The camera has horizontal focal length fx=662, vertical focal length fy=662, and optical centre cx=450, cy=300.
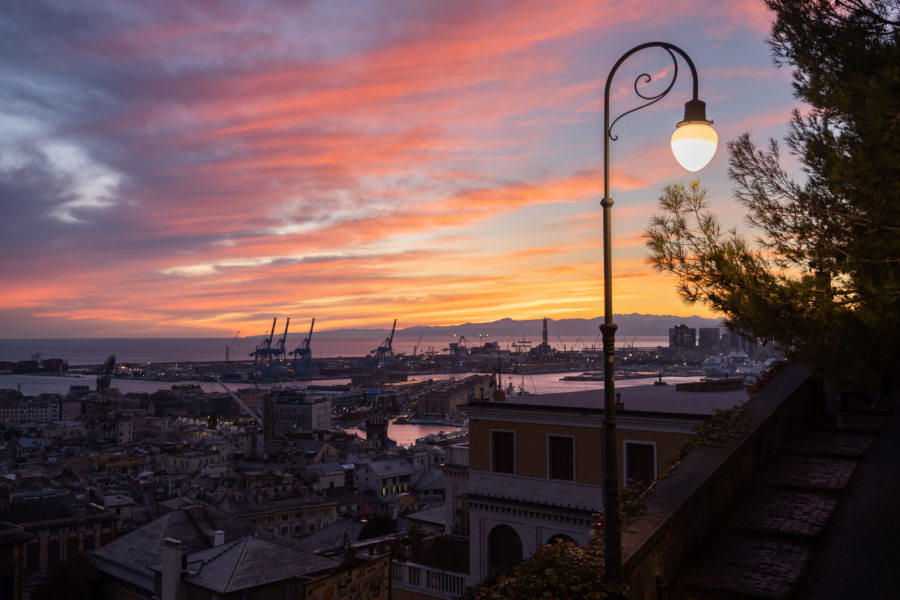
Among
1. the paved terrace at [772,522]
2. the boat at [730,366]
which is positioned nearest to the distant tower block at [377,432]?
the boat at [730,366]

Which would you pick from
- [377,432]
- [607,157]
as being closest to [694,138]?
[607,157]

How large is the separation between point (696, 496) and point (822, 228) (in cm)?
279

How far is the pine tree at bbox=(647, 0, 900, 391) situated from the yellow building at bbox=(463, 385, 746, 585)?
→ 425 centimetres

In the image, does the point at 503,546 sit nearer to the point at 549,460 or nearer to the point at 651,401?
the point at 549,460

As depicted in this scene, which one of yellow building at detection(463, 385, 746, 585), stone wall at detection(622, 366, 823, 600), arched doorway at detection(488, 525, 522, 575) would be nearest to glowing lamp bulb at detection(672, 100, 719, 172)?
stone wall at detection(622, 366, 823, 600)

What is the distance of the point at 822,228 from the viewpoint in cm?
593

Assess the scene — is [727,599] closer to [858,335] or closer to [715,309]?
[858,335]

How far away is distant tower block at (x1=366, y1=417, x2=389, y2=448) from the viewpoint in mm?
85625

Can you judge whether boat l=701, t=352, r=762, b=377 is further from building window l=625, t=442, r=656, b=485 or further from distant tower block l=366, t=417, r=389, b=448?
building window l=625, t=442, r=656, b=485

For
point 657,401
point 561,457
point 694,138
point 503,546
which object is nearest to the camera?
point 694,138

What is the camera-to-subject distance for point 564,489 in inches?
440

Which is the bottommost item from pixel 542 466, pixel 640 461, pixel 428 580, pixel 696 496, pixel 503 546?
pixel 428 580

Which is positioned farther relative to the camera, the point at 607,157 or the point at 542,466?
the point at 542,466

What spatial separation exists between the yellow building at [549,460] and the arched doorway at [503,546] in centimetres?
2
